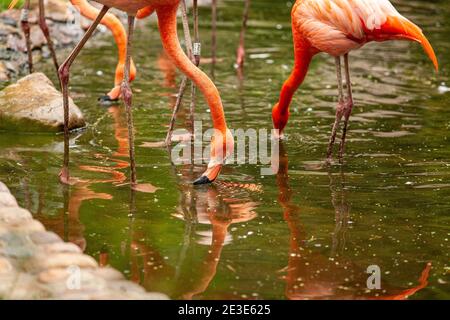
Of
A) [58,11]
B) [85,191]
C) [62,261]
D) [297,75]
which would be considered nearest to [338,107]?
[297,75]

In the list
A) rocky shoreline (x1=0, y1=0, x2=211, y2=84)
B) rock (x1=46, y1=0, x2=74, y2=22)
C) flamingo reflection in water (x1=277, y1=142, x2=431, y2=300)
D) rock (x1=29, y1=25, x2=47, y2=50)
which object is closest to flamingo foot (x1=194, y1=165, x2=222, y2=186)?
flamingo reflection in water (x1=277, y1=142, x2=431, y2=300)

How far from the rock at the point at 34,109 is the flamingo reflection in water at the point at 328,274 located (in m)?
2.73

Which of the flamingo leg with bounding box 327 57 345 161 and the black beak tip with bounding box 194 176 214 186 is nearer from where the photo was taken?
the black beak tip with bounding box 194 176 214 186

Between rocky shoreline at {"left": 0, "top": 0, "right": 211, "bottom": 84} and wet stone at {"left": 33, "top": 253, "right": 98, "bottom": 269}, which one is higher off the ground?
rocky shoreline at {"left": 0, "top": 0, "right": 211, "bottom": 84}

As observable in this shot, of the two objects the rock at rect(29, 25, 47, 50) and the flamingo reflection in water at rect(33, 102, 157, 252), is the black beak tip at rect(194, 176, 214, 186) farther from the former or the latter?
the rock at rect(29, 25, 47, 50)

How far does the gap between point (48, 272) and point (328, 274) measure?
1.45 m

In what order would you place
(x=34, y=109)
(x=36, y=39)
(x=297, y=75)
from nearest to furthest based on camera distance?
(x=297, y=75), (x=34, y=109), (x=36, y=39)

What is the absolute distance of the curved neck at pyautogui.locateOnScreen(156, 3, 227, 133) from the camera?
19.5ft

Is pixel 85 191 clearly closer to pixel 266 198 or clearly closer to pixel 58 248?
pixel 266 198

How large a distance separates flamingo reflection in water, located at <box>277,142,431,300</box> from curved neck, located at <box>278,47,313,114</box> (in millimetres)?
1823

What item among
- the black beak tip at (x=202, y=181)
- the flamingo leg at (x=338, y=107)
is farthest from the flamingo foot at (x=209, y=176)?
the flamingo leg at (x=338, y=107)

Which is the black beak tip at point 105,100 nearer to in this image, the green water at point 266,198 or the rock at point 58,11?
the green water at point 266,198

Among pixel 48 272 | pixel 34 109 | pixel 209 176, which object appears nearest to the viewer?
pixel 48 272

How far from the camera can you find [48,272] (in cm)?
434
